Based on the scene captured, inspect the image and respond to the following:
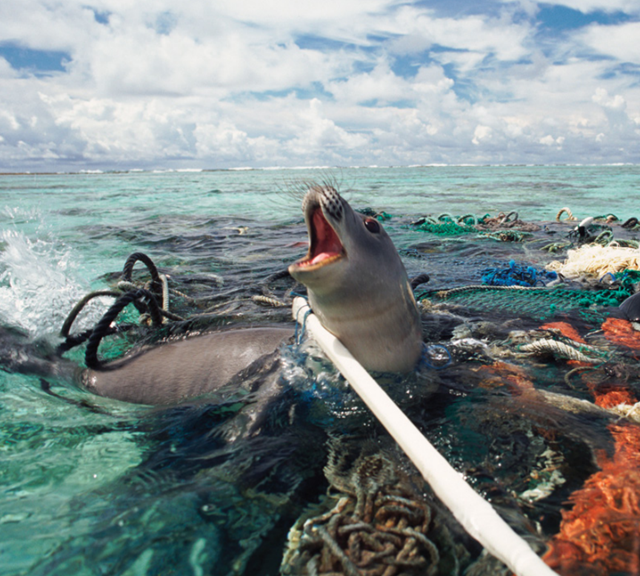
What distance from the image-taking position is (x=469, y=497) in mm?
1330

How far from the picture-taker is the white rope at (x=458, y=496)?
1.17 meters

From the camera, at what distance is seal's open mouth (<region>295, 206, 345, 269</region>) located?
2301 mm

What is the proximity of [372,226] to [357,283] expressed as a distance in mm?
459

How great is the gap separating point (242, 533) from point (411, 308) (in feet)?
5.11

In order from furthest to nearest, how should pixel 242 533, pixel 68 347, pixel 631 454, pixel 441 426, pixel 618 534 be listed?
pixel 68 347, pixel 441 426, pixel 631 454, pixel 242 533, pixel 618 534

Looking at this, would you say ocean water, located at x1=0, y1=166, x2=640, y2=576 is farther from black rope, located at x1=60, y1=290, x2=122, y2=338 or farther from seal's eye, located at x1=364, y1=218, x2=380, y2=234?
seal's eye, located at x1=364, y1=218, x2=380, y2=234

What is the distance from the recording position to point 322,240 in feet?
7.98

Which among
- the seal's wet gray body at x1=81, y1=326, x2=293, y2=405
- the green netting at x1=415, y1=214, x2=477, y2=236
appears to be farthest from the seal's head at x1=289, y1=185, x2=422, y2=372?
the green netting at x1=415, y1=214, x2=477, y2=236

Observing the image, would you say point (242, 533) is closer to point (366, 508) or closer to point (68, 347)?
point (366, 508)

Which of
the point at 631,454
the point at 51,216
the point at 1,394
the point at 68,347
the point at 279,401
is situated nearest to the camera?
the point at 631,454

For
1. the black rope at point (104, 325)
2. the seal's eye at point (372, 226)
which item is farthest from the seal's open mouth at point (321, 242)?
the black rope at point (104, 325)

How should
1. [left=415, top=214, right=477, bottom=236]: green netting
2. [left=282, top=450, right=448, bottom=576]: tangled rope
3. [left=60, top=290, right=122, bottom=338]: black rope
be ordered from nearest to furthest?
1. [left=282, top=450, right=448, bottom=576]: tangled rope
2. [left=60, top=290, right=122, bottom=338]: black rope
3. [left=415, top=214, right=477, bottom=236]: green netting

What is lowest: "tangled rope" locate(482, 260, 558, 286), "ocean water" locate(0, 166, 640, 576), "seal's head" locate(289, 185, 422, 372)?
"ocean water" locate(0, 166, 640, 576)

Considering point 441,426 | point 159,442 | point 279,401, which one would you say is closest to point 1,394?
point 159,442
